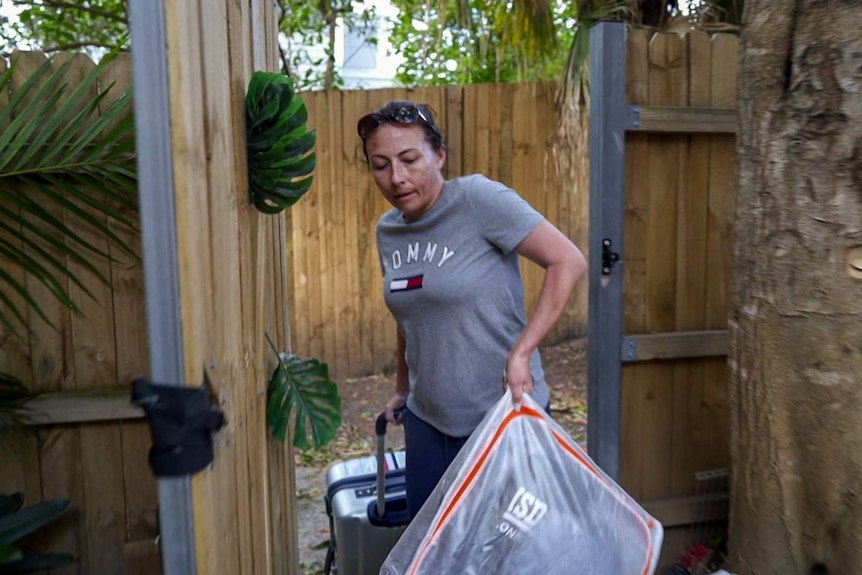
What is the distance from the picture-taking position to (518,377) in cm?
189

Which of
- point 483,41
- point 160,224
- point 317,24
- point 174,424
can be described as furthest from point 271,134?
point 317,24

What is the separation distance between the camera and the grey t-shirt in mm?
2082

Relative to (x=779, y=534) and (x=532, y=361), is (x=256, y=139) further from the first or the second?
(x=779, y=534)

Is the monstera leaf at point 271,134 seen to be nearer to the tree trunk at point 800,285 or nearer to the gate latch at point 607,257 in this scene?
the tree trunk at point 800,285

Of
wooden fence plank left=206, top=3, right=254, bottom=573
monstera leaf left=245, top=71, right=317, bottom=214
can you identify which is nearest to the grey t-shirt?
monstera leaf left=245, top=71, right=317, bottom=214

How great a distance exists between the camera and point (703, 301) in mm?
2982

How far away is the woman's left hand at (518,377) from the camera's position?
1864mm

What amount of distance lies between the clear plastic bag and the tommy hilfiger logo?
0.45m

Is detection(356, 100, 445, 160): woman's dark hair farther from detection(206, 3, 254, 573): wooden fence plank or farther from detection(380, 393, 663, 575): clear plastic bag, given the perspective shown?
detection(380, 393, 663, 575): clear plastic bag

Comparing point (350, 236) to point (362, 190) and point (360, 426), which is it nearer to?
point (362, 190)

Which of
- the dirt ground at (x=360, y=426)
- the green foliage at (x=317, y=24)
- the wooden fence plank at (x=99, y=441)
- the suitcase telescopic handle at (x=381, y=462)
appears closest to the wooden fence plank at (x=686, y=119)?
the suitcase telescopic handle at (x=381, y=462)

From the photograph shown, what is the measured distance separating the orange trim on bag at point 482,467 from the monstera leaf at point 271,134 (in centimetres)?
75

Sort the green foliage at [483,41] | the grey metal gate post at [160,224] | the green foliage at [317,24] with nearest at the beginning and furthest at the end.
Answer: the grey metal gate post at [160,224] < the green foliage at [483,41] < the green foliage at [317,24]

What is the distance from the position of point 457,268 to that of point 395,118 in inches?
17.8
